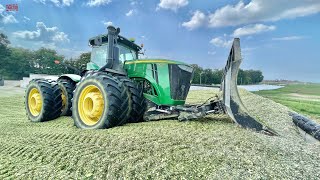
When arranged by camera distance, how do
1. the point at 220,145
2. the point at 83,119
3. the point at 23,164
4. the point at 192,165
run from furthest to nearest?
the point at 83,119 < the point at 220,145 < the point at 23,164 < the point at 192,165

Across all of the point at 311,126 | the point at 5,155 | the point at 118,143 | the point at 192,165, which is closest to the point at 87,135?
the point at 118,143

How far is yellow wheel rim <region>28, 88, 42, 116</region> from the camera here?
6.76m

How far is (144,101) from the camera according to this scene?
5.21 m

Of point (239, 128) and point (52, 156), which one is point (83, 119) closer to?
point (52, 156)

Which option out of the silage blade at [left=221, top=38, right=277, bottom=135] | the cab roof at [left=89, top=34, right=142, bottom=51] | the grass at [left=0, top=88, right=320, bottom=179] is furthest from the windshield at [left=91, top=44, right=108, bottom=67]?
the silage blade at [left=221, top=38, right=277, bottom=135]

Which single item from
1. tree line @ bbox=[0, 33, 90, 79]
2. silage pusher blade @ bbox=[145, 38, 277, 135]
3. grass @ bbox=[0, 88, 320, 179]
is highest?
tree line @ bbox=[0, 33, 90, 79]

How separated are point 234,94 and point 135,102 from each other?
180 centimetres

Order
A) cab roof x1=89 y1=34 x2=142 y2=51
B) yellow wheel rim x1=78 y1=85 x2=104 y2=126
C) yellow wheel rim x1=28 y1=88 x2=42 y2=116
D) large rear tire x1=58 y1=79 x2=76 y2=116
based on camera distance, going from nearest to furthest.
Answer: yellow wheel rim x1=78 y1=85 x2=104 y2=126, cab roof x1=89 y1=34 x2=142 y2=51, yellow wheel rim x1=28 y1=88 x2=42 y2=116, large rear tire x1=58 y1=79 x2=76 y2=116

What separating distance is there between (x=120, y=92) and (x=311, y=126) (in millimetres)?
3876

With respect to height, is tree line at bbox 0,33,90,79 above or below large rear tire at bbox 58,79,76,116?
above

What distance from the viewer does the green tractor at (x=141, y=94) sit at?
4547mm

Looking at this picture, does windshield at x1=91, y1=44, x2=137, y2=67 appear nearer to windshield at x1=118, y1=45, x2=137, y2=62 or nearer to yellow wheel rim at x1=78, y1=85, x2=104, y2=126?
windshield at x1=118, y1=45, x2=137, y2=62

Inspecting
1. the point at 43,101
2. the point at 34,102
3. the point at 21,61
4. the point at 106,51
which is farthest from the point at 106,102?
the point at 21,61

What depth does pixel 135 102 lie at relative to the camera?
4875 mm
